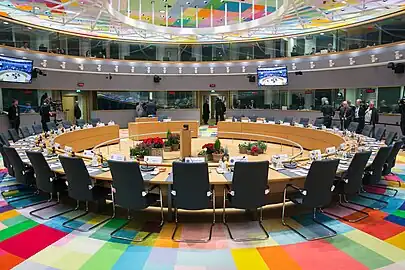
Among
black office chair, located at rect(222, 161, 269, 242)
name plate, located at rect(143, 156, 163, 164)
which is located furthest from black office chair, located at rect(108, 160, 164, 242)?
black office chair, located at rect(222, 161, 269, 242)

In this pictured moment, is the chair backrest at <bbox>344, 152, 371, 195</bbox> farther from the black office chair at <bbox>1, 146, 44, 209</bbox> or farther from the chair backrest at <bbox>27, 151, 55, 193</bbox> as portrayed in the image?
the black office chair at <bbox>1, 146, 44, 209</bbox>

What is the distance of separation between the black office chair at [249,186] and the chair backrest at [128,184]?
1.10 meters

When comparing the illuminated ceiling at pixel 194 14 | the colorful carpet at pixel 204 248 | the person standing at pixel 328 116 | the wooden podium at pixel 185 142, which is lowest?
the colorful carpet at pixel 204 248

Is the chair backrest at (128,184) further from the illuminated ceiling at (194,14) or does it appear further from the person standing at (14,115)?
→ the person standing at (14,115)

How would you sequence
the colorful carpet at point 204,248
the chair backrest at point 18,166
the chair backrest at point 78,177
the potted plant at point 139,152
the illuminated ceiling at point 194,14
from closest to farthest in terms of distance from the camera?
the colorful carpet at point 204,248
the chair backrest at point 78,177
the chair backrest at point 18,166
the potted plant at point 139,152
the illuminated ceiling at point 194,14

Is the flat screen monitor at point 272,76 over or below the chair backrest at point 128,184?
over

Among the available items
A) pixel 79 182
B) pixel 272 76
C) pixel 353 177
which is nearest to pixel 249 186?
pixel 353 177

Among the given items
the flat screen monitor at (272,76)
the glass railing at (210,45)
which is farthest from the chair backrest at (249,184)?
the flat screen monitor at (272,76)

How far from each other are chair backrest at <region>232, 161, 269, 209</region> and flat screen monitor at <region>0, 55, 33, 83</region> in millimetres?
11083

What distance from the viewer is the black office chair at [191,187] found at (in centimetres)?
371

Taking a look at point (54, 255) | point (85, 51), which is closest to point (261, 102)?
point (85, 51)

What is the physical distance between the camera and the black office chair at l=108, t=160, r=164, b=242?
148 inches

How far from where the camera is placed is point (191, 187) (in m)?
3.76

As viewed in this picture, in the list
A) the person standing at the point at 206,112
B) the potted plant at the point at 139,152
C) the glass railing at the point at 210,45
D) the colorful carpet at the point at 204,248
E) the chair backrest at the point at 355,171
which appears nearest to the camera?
the colorful carpet at the point at 204,248
